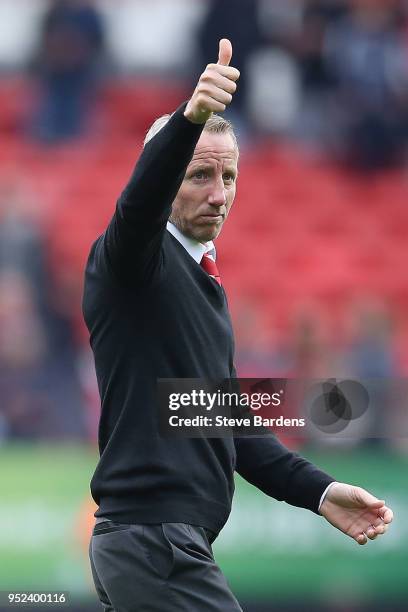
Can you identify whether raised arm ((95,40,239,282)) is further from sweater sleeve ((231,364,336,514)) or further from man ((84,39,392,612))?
sweater sleeve ((231,364,336,514))

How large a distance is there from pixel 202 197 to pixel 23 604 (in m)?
2.59

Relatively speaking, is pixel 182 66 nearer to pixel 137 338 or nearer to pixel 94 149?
pixel 94 149

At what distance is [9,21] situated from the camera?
914 centimetres

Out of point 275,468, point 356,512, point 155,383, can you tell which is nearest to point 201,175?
point 155,383

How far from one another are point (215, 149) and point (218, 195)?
0.13 m

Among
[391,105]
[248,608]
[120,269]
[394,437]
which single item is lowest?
[248,608]

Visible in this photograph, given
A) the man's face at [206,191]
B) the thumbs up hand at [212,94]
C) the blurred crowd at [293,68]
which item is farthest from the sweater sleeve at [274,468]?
the blurred crowd at [293,68]

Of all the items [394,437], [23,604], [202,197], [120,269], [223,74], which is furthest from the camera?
[394,437]

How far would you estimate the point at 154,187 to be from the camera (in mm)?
2564

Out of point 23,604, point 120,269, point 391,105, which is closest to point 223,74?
point 120,269

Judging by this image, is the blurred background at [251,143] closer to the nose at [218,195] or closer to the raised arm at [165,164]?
the nose at [218,195]

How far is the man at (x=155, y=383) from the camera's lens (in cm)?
261

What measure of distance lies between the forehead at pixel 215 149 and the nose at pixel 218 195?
0.20 feet

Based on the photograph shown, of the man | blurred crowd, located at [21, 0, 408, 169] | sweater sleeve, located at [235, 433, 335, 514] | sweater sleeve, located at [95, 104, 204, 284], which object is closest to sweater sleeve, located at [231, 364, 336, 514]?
sweater sleeve, located at [235, 433, 335, 514]
